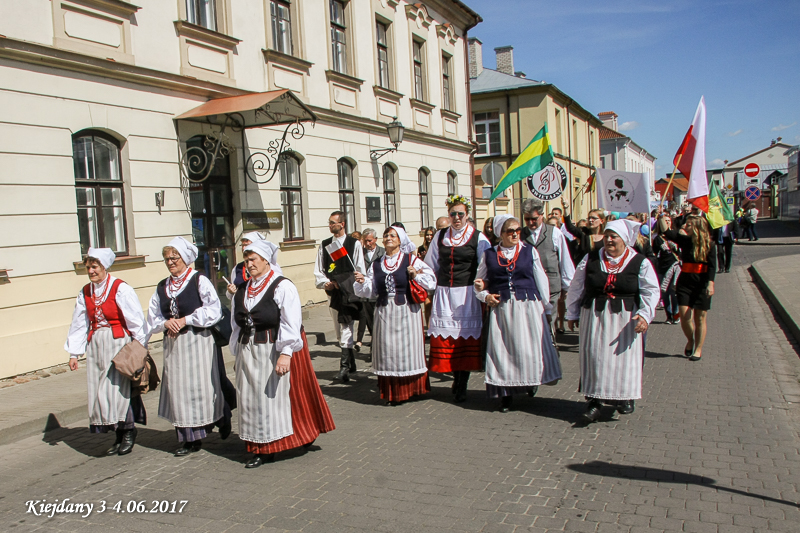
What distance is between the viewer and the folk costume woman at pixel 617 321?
221 inches

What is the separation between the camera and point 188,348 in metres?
5.26

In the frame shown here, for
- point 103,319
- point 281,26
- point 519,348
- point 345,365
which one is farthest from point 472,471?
point 281,26

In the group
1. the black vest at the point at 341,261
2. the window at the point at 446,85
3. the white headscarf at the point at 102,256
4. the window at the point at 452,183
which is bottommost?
the black vest at the point at 341,261

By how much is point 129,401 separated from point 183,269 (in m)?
1.17

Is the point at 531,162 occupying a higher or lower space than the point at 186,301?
higher

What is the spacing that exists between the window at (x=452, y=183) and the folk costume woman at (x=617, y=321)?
50.5ft

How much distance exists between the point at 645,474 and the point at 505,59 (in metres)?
41.0

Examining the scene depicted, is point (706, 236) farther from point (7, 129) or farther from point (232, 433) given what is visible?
point (7, 129)

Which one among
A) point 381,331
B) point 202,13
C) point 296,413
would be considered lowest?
point 296,413

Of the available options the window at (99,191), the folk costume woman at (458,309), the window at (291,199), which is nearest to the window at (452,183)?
the window at (291,199)

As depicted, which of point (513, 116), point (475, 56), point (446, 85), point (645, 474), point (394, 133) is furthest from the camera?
point (475, 56)

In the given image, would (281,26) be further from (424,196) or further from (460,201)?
(460,201)

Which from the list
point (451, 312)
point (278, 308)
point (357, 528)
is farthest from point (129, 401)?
point (451, 312)

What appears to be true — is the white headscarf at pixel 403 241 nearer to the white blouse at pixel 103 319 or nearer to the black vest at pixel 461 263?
the black vest at pixel 461 263
